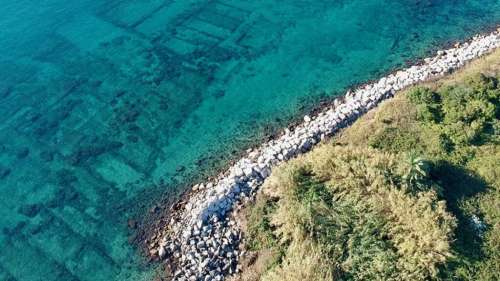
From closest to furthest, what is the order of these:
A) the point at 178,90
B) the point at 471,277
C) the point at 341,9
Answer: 1. the point at 471,277
2. the point at 178,90
3. the point at 341,9

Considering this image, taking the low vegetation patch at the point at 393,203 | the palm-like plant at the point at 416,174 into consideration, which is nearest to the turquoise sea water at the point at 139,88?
the low vegetation patch at the point at 393,203

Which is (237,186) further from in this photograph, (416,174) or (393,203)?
(416,174)

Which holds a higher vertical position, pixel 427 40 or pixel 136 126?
pixel 427 40

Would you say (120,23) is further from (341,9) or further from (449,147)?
(449,147)

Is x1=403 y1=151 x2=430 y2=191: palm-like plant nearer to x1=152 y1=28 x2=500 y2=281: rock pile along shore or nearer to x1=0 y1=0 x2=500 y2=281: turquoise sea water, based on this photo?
x1=152 y1=28 x2=500 y2=281: rock pile along shore

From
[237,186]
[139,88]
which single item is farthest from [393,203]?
[139,88]

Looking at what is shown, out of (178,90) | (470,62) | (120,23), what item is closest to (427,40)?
(470,62)
